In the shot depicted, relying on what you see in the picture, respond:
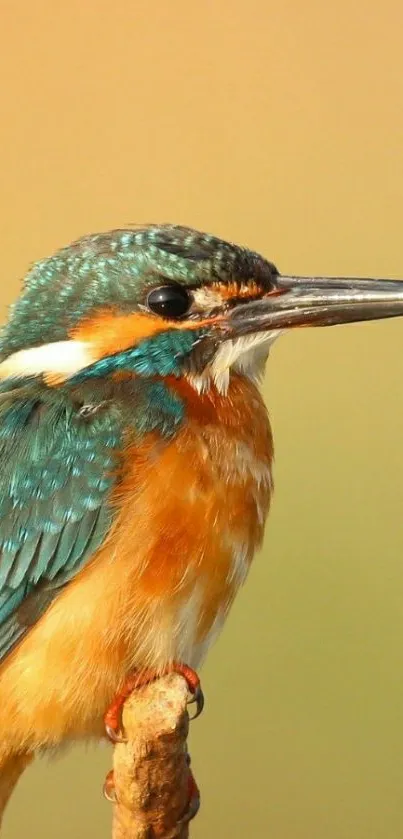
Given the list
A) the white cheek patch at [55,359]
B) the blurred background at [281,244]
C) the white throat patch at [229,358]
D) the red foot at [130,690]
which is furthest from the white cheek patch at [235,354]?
the blurred background at [281,244]

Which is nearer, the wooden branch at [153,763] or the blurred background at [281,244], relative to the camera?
the wooden branch at [153,763]

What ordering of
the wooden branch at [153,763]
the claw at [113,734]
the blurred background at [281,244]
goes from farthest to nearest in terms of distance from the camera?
1. the blurred background at [281,244]
2. the claw at [113,734]
3. the wooden branch at [153,763]

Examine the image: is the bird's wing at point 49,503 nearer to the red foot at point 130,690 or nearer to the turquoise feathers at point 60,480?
the turquoise feathers at point 60,480

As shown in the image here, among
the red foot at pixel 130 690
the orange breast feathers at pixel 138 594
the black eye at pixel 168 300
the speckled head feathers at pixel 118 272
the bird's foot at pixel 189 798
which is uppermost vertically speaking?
the speckled head feathers at pixel 118 272

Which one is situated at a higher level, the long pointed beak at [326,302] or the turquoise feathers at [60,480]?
the long pointed beak at [326,302]

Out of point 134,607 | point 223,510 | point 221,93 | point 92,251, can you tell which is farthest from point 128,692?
point 221,93

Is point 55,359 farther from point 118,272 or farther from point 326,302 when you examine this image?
point 326,302

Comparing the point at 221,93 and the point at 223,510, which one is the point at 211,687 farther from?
the point at 221,93

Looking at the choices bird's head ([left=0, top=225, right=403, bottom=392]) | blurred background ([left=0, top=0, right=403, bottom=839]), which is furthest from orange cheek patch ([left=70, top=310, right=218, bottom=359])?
blurred background ([left=0, top=0, right=403, bottom=839])

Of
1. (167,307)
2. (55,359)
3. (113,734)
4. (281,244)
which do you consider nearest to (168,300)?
(167,307)
